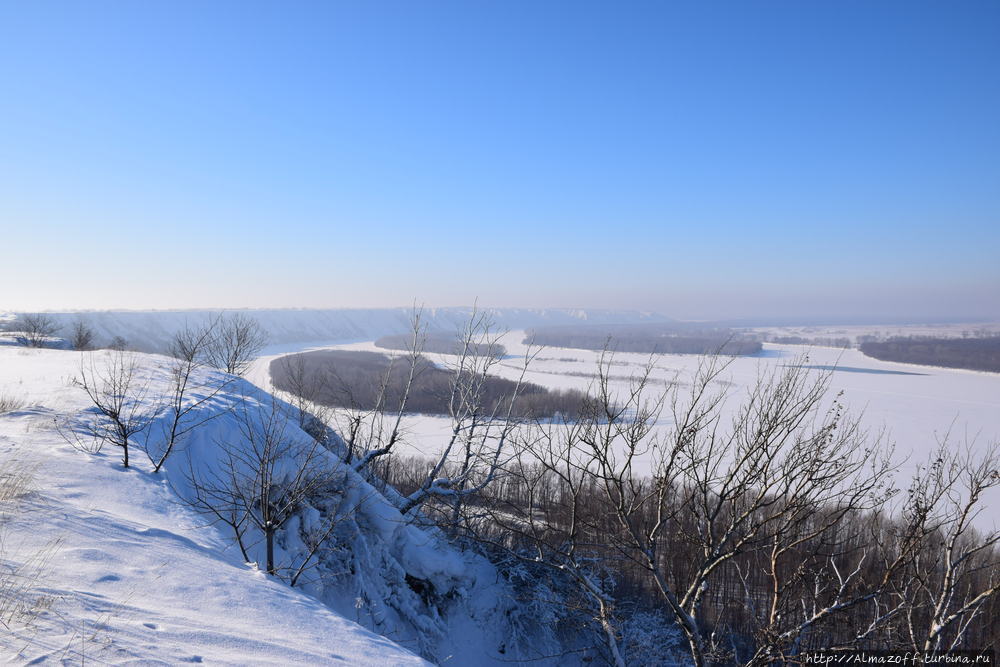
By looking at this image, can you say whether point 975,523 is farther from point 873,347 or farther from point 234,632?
point 873,347

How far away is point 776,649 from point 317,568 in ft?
21.8

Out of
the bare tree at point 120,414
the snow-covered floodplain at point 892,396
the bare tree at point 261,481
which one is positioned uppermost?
the bare tree at point 120,414

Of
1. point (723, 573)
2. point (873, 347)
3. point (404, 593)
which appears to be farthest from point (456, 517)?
point (873, 347)

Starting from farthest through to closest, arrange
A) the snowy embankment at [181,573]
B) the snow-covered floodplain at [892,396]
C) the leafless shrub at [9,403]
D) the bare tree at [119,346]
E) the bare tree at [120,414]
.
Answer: the snow-covered floodplain at [892,396], the bare tree at [119,346], the leafless shrub at [9,403], the bare tree at [120,414], the snowy embankment at [181,573]

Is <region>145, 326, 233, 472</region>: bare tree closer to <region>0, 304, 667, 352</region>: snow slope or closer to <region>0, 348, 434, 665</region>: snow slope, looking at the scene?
<region>0, 348, 434, 665</region>: snow slope

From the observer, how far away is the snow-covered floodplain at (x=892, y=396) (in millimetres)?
31156

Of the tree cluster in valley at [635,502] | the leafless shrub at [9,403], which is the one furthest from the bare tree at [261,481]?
the leafless shrub at [9,403]

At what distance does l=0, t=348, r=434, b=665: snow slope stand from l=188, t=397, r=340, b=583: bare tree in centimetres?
51

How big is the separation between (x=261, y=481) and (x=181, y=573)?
2165 mm

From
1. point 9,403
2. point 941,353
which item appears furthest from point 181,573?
point 941,353

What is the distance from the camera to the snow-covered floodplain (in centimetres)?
3116

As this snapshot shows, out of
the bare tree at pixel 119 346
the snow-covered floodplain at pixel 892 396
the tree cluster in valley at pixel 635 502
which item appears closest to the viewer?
the tree cluster in valley at pixel 635 502

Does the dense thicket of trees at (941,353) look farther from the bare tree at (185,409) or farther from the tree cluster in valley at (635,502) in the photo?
the bare tree at (185,409)

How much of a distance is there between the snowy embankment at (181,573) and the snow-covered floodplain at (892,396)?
7.12m
